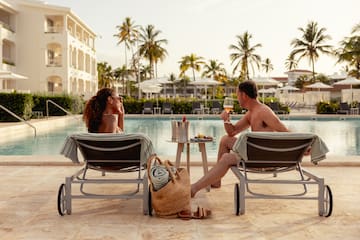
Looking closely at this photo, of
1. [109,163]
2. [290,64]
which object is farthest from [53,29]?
[290,64]

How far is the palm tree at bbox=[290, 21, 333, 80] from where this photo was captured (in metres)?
43.8

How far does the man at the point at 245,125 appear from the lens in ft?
13.2

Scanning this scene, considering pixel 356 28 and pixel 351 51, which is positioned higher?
pixel 356 28

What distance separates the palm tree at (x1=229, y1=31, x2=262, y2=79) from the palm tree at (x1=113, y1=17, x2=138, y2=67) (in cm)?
1155

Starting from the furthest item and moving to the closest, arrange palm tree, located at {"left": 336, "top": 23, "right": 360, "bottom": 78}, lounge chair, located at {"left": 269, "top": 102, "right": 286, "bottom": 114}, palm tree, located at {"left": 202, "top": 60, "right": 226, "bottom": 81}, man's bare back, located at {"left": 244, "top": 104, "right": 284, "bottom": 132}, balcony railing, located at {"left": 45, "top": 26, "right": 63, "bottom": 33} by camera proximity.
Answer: palm tree, located at {"left": 202, "top": 60, "right": 226, "bottom": 81}, palm tree, located at {"left": 336, "top": 23, "right": 360, "bottom": 78}, balcony railing, located at {"left": 45, "top": 26, "right": 63, "bottom": 33}, lounge chair, located at {"left": 269, "top": 102, "right": 286, "bottom": 114}, man's bare back, located at {"left": 244, "top": 104, "right": 284, "bottom": 132}

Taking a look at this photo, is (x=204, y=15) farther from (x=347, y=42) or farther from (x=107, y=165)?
(x=107, y=165)

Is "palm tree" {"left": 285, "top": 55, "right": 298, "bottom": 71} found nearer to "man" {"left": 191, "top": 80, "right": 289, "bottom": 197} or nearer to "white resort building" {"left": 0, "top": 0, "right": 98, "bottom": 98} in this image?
"white resort building" {"left": 0, "top": 0, "right": 98, "bottom": 98}

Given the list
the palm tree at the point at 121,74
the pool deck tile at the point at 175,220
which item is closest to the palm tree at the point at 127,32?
the palm tree at the point at 121,74

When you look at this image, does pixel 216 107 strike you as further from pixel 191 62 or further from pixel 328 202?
pixel 191 62

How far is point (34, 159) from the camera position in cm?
666

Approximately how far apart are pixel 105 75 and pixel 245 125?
68908 millimetres

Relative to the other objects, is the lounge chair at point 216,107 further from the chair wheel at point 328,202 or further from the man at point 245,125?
the chair wheel at point 328,202

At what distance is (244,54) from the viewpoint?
48969 millimetres

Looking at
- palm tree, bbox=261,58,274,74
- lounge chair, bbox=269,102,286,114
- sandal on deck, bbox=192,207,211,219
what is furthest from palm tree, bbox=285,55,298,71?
sandal on deck, bbox=192,207,211,219
